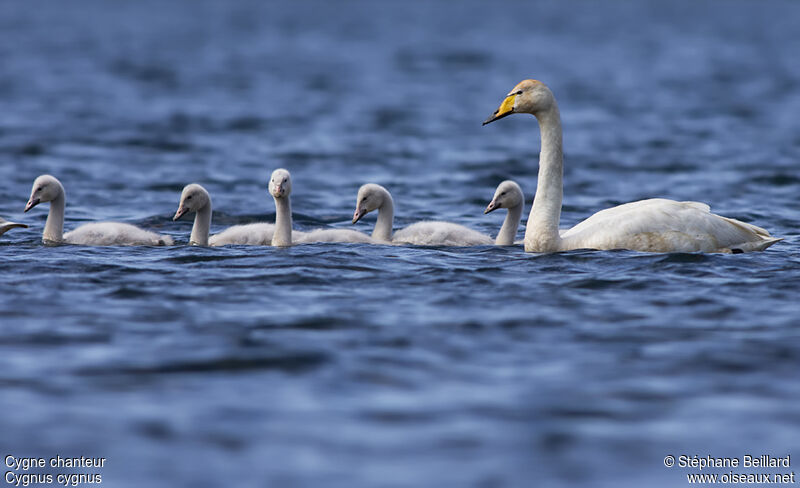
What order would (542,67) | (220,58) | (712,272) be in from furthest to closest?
1. (220,58)
2. (542,67)
3. (712,272)

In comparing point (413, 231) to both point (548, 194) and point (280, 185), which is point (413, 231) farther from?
point (548, 194)

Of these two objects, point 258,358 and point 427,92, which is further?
point 427,92

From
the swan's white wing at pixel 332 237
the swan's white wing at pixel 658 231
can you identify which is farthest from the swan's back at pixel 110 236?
the swan's white wing at pixel 658 231

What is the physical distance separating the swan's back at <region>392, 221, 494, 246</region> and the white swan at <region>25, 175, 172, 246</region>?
8.99 ft

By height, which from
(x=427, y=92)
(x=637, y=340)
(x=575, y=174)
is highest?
(x=427, y=92)

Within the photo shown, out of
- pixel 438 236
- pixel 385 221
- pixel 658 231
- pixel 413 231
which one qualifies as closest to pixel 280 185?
pixel 385 221

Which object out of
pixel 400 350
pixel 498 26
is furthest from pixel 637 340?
pixel 498 26

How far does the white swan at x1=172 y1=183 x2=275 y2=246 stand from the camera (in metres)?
14.1

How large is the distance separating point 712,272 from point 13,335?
6417 mm

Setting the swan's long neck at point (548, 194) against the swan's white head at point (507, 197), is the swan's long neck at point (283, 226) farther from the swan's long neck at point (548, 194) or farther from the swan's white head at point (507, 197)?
the swan's long neck at point (548, 194)

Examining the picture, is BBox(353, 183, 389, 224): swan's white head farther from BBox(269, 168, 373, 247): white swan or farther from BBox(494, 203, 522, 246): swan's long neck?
BBox(494, 203, 522, 246): swan's long neck

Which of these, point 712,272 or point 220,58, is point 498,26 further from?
point 712,272

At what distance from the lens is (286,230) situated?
13.7 m

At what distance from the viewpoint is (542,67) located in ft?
194
